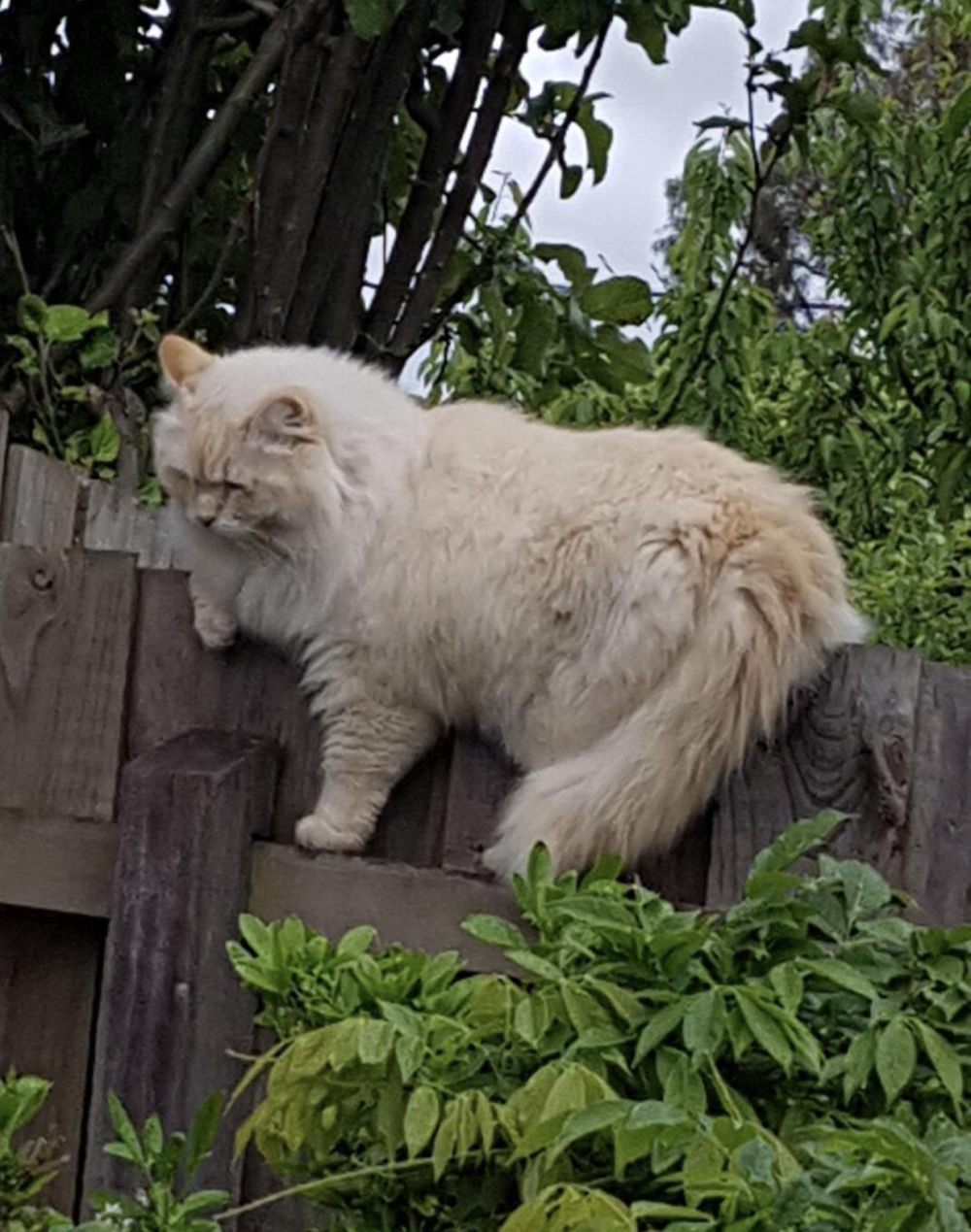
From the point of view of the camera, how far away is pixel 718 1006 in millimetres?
1701

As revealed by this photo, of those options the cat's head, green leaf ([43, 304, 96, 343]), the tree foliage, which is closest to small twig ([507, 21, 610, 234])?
the tree foliage

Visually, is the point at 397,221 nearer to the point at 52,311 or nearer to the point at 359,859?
the point at 52,311

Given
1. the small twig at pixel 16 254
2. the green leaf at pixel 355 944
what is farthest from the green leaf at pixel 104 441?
the green leaf at pixel 355 944

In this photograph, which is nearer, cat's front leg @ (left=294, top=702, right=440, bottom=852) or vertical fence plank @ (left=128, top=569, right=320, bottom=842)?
cat's front leg @ (left=294, top=702, right=440, bottom=852)

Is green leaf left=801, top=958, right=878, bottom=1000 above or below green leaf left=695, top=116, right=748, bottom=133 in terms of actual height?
below

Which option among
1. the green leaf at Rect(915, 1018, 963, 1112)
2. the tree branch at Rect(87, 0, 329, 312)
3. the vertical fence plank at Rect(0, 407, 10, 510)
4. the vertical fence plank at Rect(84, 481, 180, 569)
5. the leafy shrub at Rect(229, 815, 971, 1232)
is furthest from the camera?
the tree branch at Rect(87, 0, 329, 312)

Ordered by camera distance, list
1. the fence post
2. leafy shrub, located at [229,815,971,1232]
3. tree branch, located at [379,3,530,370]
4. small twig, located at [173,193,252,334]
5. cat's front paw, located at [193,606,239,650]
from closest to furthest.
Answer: leafy shrub, located at [229,815,971,1232] → the fence post → cat's front paw, located at [193,606,239,650] → small twig, located at [173,193,252,334] → tree branch, located at [379,3,530,370]

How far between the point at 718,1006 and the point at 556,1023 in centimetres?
16

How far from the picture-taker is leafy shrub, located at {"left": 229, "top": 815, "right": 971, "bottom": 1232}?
158 centimetres

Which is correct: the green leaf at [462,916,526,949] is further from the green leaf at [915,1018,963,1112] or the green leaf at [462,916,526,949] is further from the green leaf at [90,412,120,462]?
the green leaf at [90,412,120,462]

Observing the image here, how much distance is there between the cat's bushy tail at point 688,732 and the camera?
232cm

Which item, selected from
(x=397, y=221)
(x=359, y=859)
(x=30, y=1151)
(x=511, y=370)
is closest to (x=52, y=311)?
(x=397, y=221)

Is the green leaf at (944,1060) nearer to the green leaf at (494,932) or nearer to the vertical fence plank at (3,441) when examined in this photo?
the green leaf at (494,932)

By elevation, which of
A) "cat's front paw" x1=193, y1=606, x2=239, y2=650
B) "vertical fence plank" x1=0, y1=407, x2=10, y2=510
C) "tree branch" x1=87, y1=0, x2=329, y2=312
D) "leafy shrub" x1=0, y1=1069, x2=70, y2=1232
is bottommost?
"leafy shrub" x1=0, y1=1069, x2=70, y2=1232
